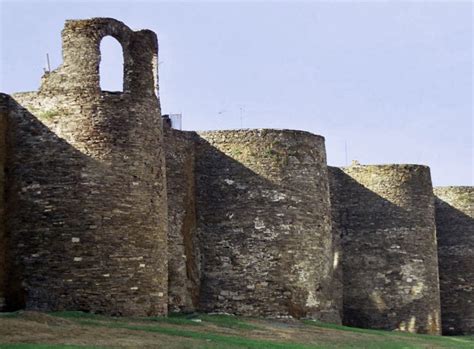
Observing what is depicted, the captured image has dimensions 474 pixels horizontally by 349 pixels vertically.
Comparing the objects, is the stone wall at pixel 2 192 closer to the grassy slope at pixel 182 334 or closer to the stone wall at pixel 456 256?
the grassy slope at pixel 182 334

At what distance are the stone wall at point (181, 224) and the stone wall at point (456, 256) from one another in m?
13.8

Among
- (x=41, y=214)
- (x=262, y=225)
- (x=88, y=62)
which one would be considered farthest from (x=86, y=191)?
(x=262, y=225)

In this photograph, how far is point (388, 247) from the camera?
38812 mm

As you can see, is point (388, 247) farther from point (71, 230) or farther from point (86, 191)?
point (71, 230)

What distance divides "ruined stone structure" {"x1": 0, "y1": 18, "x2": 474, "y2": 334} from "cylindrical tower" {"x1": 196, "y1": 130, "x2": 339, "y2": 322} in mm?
46

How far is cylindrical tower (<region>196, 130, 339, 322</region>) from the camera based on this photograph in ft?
110

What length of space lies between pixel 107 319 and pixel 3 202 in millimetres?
4577

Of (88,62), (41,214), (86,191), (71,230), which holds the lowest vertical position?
(71,230)

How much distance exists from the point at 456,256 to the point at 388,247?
5.55m

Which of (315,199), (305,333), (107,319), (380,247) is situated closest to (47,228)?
(107,319)

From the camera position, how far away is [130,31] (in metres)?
28.6

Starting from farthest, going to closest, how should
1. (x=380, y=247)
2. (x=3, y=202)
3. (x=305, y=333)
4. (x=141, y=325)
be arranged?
(x=380, y=247) → (x=305, y=333) → (x=3, y=202) → (x=141, y=325)

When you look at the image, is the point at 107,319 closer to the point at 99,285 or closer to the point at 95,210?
the point at 99,285

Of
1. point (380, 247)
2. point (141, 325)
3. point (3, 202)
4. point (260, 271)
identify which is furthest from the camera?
point (380, 247)
